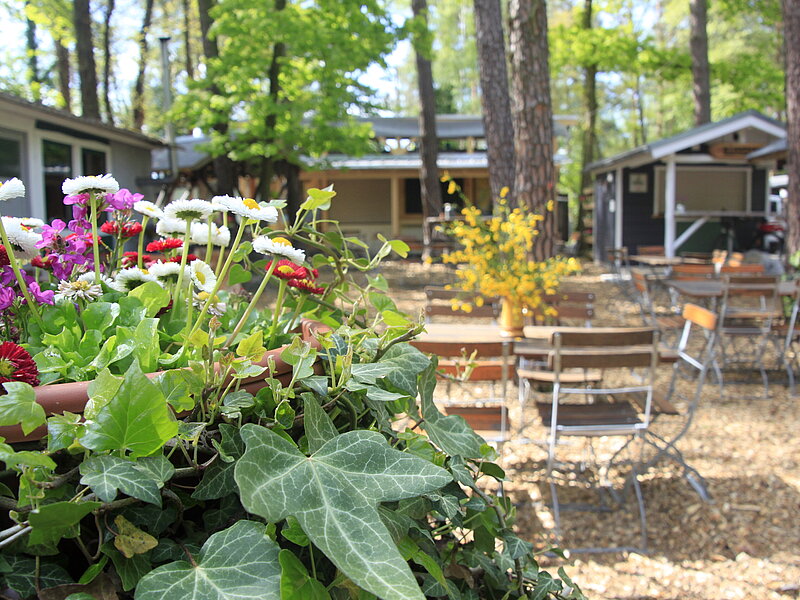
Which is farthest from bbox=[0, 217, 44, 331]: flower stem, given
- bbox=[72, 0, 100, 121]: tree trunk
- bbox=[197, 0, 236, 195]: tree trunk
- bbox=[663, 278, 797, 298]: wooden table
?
bbox=[72, 0, 100, 121]: tree trunk

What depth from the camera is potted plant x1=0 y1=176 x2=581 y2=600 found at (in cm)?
54

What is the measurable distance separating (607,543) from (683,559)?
1.22 feet

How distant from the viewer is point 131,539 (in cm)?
56

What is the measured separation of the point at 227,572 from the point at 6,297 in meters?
0.45

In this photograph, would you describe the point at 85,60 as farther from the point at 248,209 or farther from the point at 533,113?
the point at 248,209

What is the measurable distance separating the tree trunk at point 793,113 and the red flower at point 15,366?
Result: 972cm

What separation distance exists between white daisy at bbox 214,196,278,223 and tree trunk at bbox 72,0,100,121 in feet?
52.6

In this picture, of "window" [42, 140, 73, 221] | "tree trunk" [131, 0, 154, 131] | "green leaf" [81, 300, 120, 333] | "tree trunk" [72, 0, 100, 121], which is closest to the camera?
"green leaf" [81, 300, 120, 333]

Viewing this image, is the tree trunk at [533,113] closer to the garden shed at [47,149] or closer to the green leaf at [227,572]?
the garden shed at [47,149]

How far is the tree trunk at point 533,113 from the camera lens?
6.80 m

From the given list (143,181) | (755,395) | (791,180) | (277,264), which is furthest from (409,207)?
(277,264)

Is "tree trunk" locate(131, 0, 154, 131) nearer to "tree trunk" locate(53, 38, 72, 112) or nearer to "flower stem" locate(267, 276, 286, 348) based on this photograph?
"tree trunk" locate(53, 38, 72, 112)

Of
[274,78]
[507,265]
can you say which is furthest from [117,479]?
[274,78]

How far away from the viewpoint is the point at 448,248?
15.2 metres
